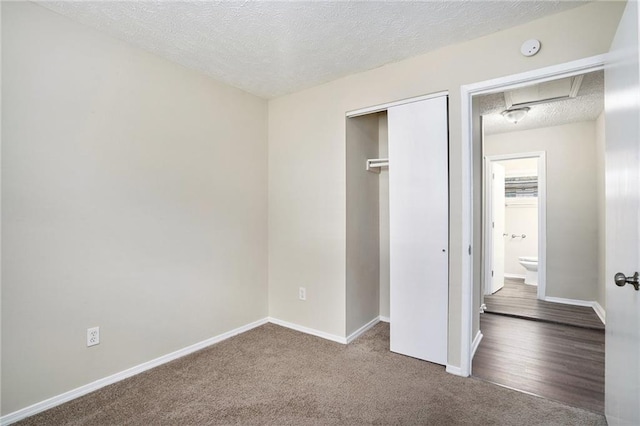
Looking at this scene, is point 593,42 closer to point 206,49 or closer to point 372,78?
point 372,78

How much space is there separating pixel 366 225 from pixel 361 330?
41.7 inches

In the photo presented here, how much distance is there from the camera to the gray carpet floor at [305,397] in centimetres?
182

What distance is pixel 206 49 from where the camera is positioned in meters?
2.38

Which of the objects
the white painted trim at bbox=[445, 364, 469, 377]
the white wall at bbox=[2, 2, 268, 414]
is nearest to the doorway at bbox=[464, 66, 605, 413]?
the white painted trim at bbox=[445, 364, 469, 377]

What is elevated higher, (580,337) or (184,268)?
(184,268)

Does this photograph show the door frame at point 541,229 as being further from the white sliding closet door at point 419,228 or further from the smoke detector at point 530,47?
the smoke detector at point 530,47

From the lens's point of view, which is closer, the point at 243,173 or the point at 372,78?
the point at 372,78

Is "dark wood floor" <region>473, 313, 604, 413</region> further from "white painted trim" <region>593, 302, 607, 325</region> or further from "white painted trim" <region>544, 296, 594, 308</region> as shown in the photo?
"white painted trim" <region>544, 296, 594, 308</region>

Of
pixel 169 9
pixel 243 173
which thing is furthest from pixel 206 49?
pixel 243 173

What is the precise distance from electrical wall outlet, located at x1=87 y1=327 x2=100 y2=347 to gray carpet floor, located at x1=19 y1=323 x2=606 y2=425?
0.32 meters

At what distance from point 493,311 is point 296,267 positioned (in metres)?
2.57

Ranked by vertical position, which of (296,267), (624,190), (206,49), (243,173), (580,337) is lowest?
(580,337)

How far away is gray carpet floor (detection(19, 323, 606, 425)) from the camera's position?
1.82 metres

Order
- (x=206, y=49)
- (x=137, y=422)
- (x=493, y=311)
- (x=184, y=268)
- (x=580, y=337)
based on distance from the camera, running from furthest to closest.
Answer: (x=493, y=311) → (x=580, y=337) → (x=184, y=268) → (x=206, y=49) → (x=137, y=422)
